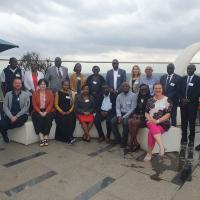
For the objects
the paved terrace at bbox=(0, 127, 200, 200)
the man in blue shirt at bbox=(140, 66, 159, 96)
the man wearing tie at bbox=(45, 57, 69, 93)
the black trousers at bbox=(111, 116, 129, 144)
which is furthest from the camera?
the man wearing tie at bbox=(45, 57, 69, 93)

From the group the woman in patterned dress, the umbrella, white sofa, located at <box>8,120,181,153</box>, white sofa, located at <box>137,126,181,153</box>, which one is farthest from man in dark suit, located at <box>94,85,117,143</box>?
the umbrella

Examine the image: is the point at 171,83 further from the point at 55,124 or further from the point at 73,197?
the point at 73,197

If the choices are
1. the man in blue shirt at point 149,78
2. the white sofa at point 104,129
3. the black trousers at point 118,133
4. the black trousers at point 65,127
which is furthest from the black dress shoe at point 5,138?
the man in blue shirt at point 149,78

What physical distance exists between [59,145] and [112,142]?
115cm

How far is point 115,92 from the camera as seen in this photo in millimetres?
6406

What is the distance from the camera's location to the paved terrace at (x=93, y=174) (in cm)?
383

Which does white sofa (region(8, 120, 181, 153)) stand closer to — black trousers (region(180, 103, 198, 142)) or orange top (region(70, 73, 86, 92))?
black trousers (region(180, 103, 198, 142))

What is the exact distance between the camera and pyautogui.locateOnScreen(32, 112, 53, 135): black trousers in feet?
19.6

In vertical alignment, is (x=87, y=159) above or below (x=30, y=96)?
below

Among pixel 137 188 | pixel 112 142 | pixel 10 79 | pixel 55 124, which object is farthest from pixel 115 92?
pixel 137 188

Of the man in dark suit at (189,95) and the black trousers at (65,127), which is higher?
the man in dark suit at (189,95)

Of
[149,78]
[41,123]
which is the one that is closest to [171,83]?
[149,78]

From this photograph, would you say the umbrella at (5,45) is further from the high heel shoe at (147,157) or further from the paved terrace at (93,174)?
the high heel shoe at (147,157)

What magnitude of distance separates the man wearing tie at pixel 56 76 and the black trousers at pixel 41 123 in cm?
91
